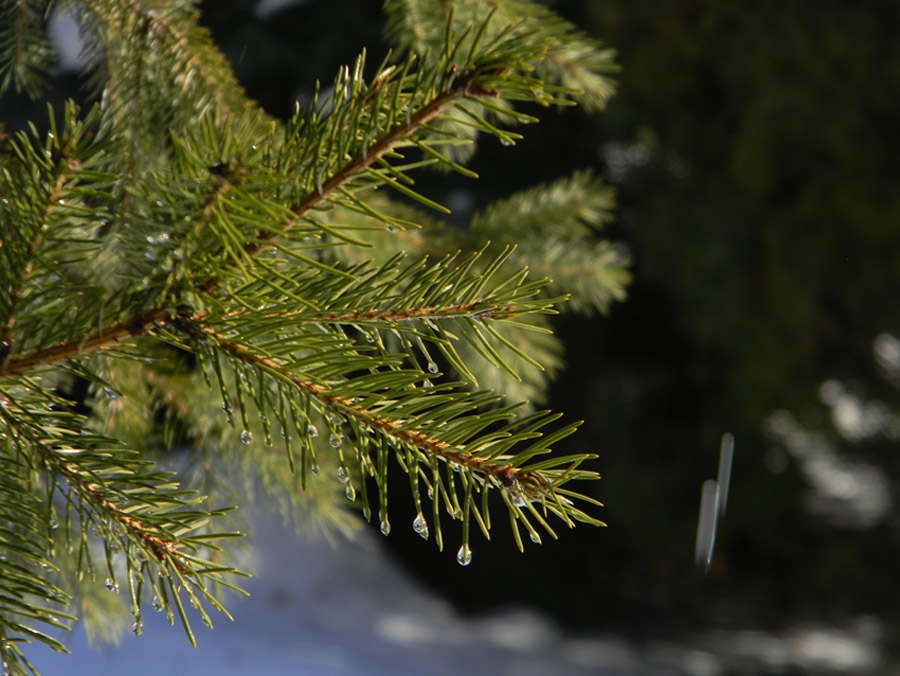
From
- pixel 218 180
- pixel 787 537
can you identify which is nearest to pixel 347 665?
pixel 787 537

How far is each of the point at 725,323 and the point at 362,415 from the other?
2.40 metres

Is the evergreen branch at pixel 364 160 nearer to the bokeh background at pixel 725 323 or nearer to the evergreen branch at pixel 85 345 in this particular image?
the evergreen branch at pixel 85 345

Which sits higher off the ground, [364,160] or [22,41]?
[22,41]

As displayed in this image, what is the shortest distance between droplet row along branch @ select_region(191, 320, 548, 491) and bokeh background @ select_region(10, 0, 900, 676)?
1877 mm

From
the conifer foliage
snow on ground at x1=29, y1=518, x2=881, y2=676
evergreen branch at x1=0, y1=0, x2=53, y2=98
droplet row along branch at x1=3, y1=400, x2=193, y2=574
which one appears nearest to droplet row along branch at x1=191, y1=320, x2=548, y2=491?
the conifer foliage

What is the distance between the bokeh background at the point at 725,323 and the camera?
243 centimetres

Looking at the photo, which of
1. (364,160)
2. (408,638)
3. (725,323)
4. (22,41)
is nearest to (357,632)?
(408,638)

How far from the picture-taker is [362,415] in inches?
19.3

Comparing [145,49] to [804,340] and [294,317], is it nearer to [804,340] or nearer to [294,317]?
[294,317]

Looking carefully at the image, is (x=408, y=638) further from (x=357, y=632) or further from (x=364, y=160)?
(x=364, y=160)

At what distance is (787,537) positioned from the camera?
307 cm

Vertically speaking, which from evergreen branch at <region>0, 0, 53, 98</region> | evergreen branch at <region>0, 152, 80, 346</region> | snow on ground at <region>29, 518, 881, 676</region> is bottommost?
snow on ground at <region>29, 518, 881, 676</region>

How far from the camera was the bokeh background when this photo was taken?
95.5 inches

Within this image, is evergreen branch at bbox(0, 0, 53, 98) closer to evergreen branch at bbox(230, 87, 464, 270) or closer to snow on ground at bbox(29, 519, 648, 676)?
evergreen branch at bbox(230, 87, 464, 270)
